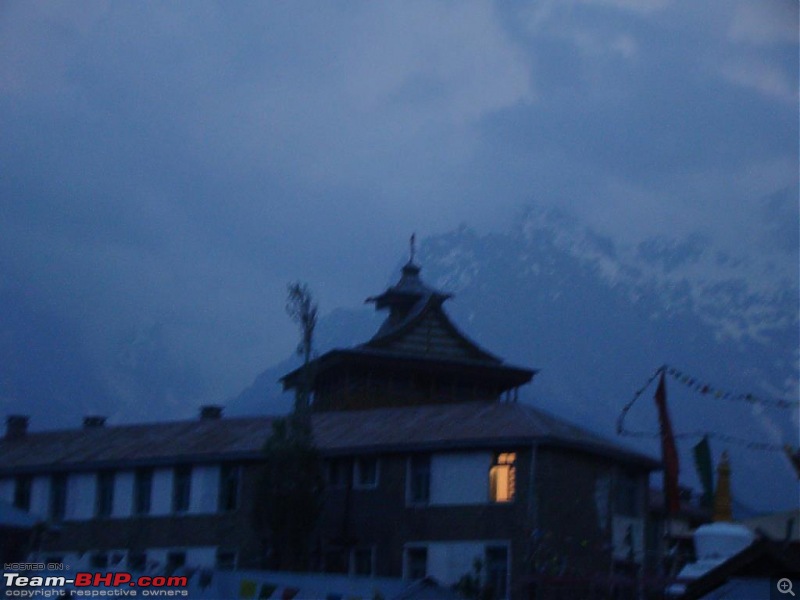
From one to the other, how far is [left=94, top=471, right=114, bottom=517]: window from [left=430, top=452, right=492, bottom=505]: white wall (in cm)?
1080

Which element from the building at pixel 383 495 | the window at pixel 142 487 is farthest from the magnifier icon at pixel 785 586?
the window at pixel 142 487

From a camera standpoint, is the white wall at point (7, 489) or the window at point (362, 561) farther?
the white wall at point (7, 489)

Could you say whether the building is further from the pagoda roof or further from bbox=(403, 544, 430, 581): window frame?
the pagoda roof

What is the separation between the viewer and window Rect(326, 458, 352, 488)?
39047mm

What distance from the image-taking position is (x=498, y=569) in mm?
35562

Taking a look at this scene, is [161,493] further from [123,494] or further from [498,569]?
[498,569]

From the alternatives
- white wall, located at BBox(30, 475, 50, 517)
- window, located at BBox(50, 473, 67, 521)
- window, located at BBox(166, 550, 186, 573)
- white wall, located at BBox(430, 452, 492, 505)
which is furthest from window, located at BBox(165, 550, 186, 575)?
white wall, located at BBox(430, 452, 492, 505)

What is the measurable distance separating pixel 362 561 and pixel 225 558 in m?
4.31

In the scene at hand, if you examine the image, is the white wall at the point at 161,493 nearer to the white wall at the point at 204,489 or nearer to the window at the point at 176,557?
the white wall at the point at 204,489

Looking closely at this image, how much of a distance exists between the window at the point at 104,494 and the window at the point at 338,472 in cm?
723

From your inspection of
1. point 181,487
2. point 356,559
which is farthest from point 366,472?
point 181,487

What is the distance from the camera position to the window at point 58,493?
140ft

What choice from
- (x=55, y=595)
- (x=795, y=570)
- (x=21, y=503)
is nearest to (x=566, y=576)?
(x=55, y=595)

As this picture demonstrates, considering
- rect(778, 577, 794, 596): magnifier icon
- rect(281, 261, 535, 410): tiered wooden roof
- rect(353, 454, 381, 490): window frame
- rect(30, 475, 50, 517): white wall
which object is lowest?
rect(778, 577, 794, 596): magnifier icon
